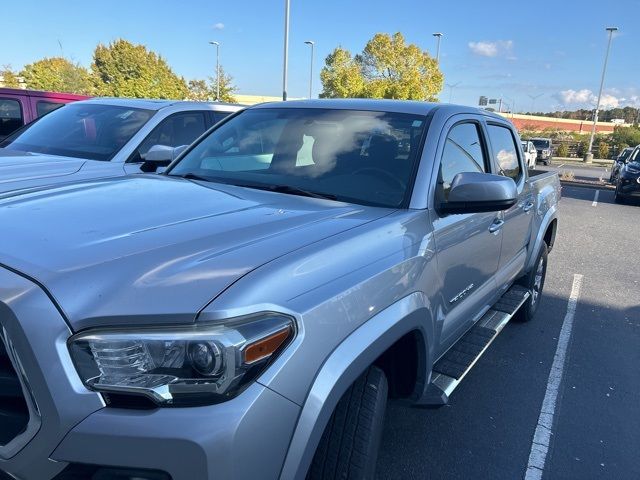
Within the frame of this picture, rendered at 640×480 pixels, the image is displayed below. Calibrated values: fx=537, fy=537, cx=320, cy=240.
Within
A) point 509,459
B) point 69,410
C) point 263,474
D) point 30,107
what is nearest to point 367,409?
point 263,474

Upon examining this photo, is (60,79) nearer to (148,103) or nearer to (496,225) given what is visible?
(148,103)

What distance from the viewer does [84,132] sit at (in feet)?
18.7

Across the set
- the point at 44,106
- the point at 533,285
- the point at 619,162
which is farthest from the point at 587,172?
the point at 44,106

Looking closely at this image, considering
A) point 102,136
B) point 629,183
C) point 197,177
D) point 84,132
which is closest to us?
point 197,177

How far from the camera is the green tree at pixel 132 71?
39594 mm

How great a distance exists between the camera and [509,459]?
297 cm

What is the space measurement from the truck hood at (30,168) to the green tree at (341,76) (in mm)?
30907

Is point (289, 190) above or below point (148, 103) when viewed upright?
below

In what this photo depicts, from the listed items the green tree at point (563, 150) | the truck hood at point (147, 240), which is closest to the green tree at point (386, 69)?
the green tree at point (563, 150)

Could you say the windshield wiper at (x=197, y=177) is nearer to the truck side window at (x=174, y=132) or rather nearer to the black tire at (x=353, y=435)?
the black tire at (x=353, y=435)

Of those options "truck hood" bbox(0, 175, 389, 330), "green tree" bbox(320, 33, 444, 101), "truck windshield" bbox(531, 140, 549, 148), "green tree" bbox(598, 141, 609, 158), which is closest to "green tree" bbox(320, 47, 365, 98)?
"green tree" bbox(320, 33, 444, 101)

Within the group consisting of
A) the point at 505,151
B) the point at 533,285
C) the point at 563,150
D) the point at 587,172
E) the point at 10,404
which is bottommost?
the point at 587,172

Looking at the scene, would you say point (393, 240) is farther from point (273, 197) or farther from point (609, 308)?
point (609, 308)

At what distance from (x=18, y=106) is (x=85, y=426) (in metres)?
7.93
